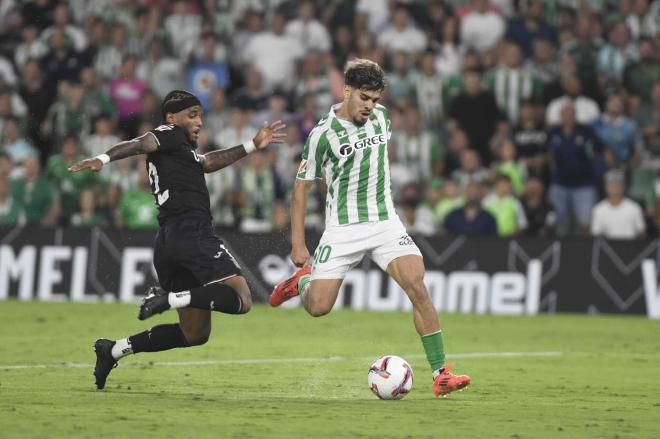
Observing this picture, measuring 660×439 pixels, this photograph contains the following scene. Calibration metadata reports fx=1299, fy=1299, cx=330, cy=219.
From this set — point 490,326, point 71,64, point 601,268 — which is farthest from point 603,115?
point 71,64

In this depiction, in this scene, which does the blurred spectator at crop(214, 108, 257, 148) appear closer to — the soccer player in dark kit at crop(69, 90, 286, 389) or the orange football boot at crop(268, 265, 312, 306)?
the orange football boot at crop(268, 265, 312, 306)

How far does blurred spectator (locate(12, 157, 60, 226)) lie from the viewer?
2017 cm

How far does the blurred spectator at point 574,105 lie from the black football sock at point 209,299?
12037 millimetres

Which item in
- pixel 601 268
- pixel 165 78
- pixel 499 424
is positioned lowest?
pixel 499 424

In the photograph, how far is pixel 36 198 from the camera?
66.4 ft

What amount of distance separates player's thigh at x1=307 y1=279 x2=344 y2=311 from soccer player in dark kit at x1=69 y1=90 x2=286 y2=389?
23.9 inches

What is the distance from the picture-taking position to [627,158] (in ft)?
68.2

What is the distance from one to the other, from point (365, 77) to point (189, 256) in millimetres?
1927

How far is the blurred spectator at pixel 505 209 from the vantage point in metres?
19.9

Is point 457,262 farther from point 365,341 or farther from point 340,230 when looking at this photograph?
point 340,230

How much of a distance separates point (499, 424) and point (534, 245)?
1064 cm

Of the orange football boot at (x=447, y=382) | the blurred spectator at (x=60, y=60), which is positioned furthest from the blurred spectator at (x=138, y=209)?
the orange football boot at (x=447, y=382)

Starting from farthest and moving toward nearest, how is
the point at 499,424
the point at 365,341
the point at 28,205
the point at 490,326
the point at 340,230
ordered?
1. the point at 28,205
2. the point at 490,326
3. the point at 365,341
4. the point at 340,230
5. the point at 499,424

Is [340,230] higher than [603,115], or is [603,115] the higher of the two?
[603,115]
